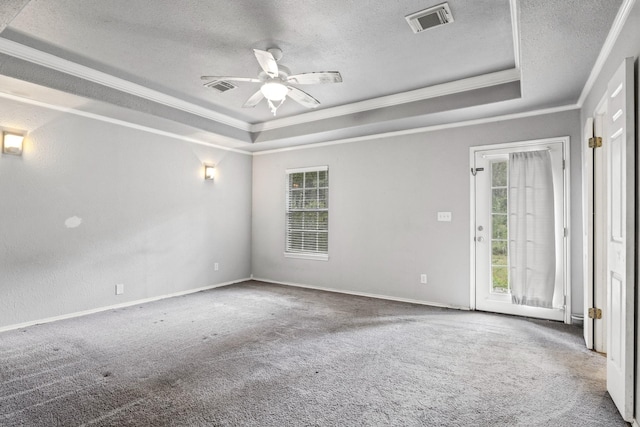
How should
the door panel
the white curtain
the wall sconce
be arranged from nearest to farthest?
the white curtain < the door panel < the wall sconce

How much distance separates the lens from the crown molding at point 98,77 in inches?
125

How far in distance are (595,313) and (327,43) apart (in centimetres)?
335

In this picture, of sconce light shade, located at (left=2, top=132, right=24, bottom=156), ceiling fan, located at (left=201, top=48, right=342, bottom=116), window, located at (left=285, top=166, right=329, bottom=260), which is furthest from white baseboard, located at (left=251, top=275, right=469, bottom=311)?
sconce light shade, located at (left=2, top=132, right=24, bottom=156)

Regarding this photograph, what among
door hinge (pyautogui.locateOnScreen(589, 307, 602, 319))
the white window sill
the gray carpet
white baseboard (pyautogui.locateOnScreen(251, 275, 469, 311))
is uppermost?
the white window sill

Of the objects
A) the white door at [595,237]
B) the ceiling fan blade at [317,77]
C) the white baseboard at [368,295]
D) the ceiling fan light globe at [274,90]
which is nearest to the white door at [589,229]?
the white door at [595,237]

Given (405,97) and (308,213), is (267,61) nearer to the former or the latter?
(405,97)

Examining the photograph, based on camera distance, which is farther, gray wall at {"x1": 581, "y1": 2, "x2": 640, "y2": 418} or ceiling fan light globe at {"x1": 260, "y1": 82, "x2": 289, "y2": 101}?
ceiling fan light globe at {"x1": 260, "y1": 82, "x2": 289, "y2": 101}

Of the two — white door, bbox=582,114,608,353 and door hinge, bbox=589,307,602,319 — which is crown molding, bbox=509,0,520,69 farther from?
door hinge, bbox=589,307,602,319

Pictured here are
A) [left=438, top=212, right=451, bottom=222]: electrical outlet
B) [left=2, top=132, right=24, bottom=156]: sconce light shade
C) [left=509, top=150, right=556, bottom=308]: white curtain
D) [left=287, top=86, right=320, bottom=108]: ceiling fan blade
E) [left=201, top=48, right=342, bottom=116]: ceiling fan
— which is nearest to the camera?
[left=201, top=48, right=342, bottom=116]: ceiling fan

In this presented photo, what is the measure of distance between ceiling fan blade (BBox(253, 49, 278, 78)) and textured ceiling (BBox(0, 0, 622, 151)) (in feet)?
0.90

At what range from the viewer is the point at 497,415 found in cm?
213

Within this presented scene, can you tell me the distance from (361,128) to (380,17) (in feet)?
7.30

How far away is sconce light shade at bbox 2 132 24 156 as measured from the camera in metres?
3.64

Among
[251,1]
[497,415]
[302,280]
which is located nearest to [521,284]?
[497,415]
